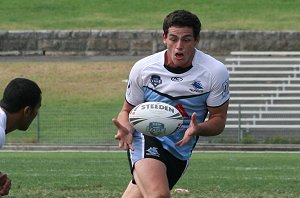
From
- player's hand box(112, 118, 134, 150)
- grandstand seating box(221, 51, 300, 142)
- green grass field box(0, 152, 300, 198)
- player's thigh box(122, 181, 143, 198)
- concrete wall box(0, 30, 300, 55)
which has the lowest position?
concrete wall box(0, 30, 300, 55)

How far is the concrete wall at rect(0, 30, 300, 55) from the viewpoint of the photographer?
120ft

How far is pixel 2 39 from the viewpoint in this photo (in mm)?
37500

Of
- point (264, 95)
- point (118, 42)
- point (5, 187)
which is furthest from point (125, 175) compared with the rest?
point (118, 42)

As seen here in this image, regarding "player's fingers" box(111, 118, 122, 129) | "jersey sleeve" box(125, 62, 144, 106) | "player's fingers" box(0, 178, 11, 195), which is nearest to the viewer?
"player's fingers" box(0, 178, 11, 195)

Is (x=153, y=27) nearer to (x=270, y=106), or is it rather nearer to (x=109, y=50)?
(x=109, y=50)

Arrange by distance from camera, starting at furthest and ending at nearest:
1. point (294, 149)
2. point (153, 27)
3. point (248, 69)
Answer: point (153, 27), point (248, 69), point (294, 149)

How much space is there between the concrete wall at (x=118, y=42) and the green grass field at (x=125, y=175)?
14.5 meters

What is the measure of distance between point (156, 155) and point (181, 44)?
972 millimetres

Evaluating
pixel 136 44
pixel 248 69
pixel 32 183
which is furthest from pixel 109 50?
pixel 32 183

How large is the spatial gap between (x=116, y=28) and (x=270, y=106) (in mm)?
12428

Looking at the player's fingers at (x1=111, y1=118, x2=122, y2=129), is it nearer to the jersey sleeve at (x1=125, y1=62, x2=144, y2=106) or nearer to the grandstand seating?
the jersey sleeve at (x1=125, y1=62, x2=144, y2=106)

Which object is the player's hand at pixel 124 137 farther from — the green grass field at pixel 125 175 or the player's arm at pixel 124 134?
the green grass field at pixel 125 175

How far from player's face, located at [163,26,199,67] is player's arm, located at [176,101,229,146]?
0.48m

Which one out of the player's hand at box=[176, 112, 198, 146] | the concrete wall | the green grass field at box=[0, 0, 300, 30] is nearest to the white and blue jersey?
the player's hand at box=[176, 112, 198, 146]
